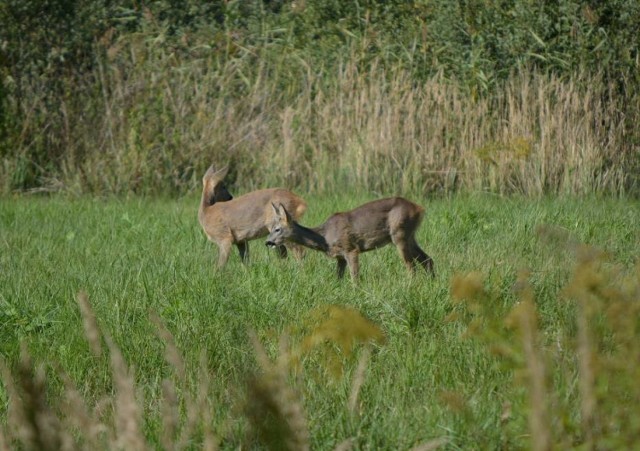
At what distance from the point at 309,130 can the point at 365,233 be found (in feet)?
18.3

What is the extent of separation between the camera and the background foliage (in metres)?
12.8

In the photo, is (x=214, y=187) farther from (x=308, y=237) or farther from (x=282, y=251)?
(x=308, y=237)

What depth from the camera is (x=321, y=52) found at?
14.4 meters

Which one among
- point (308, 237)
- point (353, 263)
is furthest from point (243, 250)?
point (353, 263)

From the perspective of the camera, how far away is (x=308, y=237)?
8.22 m

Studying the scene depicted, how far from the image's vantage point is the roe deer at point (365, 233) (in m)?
7.83

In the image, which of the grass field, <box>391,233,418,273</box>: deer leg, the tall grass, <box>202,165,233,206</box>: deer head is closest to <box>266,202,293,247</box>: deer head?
the grass field

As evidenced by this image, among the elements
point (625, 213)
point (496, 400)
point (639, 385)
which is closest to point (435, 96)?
point (625, 213)

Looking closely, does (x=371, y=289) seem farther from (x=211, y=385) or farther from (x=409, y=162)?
(x=409, y=162)

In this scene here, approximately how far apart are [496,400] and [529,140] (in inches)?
325

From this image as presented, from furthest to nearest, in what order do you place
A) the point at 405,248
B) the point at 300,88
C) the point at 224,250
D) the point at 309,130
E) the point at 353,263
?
1. the point at 300,88
2. the point at 309,130
3. the point at 224,250
4. the point at 405,248
5. the point at 353,263

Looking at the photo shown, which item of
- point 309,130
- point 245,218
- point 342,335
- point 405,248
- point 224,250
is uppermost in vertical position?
point 342,335

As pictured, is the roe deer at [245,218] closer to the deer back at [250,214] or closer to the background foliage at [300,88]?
the deer back at [250,214]

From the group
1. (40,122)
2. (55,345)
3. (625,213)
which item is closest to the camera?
(55,345)
